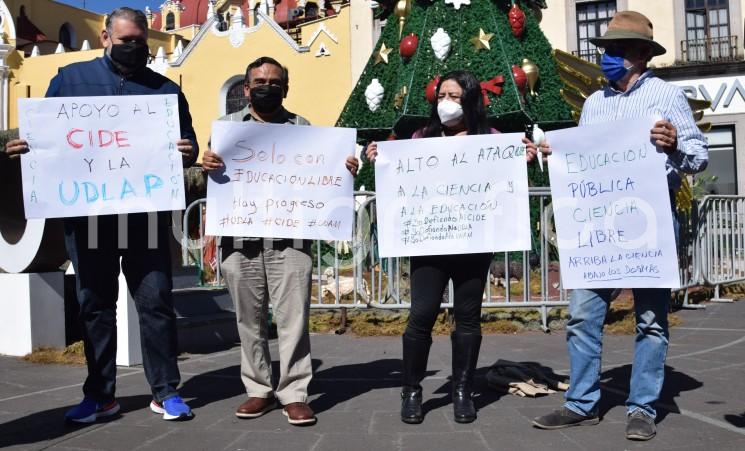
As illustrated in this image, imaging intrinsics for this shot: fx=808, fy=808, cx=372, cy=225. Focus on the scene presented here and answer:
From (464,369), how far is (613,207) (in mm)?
1114

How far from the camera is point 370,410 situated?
4.39 m

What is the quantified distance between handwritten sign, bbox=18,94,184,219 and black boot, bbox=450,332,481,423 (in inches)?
64.2

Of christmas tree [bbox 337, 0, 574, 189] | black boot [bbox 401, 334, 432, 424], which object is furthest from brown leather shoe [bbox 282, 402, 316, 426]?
christmas tree [bbox 337, 0, 574, 189]

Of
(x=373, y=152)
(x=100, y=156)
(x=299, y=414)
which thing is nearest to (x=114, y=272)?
(x=100, y=156)

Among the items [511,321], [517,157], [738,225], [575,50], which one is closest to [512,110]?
[511,321]

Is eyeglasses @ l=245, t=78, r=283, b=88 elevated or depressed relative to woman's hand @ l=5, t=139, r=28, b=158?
elevated

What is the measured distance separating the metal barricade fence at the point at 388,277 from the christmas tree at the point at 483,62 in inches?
69.7

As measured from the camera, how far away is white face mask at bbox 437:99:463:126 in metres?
4.13

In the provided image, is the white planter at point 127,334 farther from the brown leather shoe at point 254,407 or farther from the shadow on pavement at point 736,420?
the shadow on pavement at point 736,420

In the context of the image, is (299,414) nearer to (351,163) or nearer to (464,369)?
(464,369)

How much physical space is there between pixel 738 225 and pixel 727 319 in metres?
2.98

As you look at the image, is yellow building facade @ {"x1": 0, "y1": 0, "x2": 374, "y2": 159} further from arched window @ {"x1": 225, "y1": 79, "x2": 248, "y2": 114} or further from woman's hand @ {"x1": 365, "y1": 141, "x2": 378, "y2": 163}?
woman's hand @ {"x1": 365, "y1": 141, "x2": 378, "y2": 163}

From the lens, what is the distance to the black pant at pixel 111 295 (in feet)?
13.8

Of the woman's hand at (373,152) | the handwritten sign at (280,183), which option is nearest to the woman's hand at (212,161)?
the handwritten sign at (280,183)
